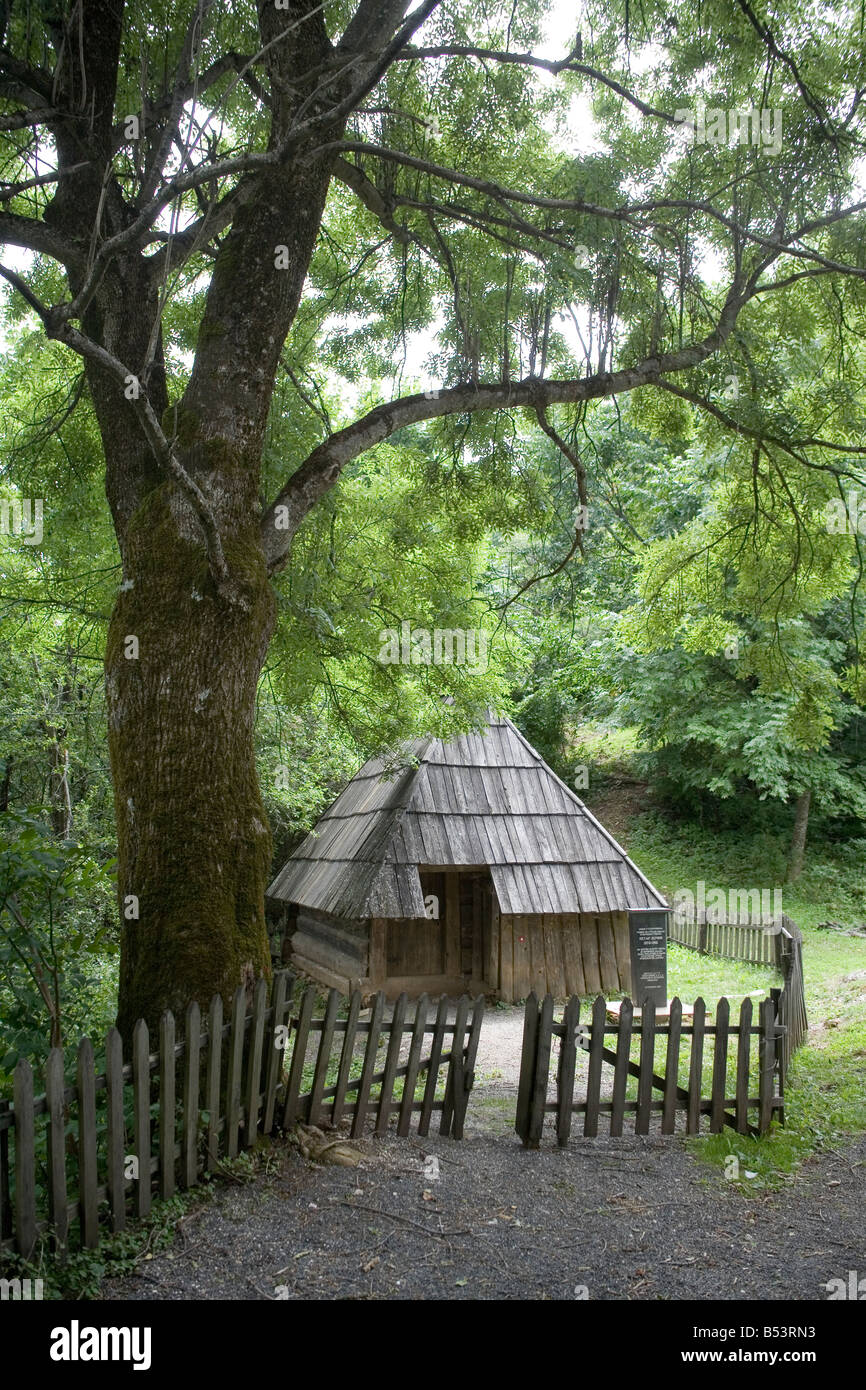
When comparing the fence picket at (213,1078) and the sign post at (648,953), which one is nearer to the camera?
the fence picket at (213,1078)

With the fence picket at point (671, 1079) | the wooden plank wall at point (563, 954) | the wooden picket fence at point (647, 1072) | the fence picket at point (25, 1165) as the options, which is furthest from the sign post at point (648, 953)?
the fence picket at point (25, 1165)

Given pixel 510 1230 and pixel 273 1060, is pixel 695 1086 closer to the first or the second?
pixel 510 1230

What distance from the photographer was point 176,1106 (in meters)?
5.05

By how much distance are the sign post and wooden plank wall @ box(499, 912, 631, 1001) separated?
1.54 feet

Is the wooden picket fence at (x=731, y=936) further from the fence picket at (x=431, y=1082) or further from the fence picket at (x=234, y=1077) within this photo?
the fence picket at (x=234, y=1077)

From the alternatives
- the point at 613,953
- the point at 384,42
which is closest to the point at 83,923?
the point at 613,953

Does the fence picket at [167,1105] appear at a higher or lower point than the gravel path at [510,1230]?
higher

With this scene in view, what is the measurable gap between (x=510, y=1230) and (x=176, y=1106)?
1933 millimetres

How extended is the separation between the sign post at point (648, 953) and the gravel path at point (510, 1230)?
21.2 ft

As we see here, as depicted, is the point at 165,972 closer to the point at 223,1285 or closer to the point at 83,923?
the point at 223,1285

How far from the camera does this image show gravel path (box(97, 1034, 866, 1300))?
4344 mm

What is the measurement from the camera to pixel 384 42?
257 inches

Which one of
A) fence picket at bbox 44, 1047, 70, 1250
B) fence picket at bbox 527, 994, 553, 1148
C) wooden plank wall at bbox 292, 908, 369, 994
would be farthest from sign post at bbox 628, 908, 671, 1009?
fence picket at bbox 44, 1047, 70, 1250

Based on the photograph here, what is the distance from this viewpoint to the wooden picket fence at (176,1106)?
13.5 feet
